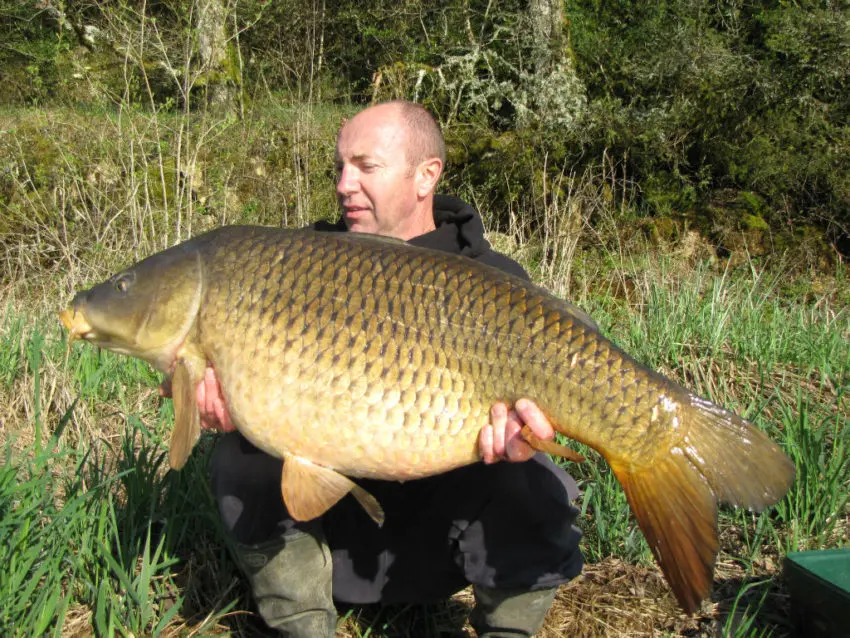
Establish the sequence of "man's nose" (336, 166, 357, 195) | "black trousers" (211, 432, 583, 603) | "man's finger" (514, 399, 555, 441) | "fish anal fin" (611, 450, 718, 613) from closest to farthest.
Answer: "fish anal fin" (611, 450, 718, 613) → "man's finger" (514, 399, 555, 441) → "black trousers" (211, 432, 583, 603) → "man's nose" (336, 166, 357, 195)

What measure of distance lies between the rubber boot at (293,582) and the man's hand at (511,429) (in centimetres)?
58

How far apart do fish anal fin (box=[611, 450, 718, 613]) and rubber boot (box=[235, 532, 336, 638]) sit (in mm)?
794

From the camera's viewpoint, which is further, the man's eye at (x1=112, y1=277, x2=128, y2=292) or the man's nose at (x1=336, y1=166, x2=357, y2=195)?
the man's nose at (x1=336, y1=166, x2=357, y2=195)

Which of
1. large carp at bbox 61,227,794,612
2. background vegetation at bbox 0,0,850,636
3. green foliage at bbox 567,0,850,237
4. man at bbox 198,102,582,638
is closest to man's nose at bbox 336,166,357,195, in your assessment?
man at bbox 198,102,582,638

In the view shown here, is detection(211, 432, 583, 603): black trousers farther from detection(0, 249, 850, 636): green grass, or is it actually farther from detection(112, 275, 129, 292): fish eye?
detection(112, 275, 129, 292): fish eye

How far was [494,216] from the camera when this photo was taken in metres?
6.06

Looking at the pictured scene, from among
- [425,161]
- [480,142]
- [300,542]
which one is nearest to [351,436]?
[300,542]

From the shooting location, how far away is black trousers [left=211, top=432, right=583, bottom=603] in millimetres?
1687

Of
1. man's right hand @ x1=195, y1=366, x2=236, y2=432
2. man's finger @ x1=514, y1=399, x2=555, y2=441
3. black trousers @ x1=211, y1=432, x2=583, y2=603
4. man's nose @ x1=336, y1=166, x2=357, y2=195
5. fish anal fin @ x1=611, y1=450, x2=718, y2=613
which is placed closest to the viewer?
fish anal fin @ x1=611, y1=450, x2=718, y2=613

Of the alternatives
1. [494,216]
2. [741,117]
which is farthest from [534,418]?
[741,117]

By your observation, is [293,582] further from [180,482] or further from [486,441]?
[486,441]

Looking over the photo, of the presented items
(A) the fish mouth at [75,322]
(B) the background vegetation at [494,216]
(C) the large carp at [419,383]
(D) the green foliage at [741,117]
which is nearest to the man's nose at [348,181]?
(C) the large carp at [419,383]

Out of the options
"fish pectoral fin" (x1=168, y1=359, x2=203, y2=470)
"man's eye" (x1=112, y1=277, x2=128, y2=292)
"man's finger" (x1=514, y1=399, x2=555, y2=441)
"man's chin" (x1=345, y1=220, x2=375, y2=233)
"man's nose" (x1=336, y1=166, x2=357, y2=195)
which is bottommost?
"fish pectoral fin" (x1=168, y1=359, x2=203, y2=470)

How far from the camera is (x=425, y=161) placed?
2.21 m
